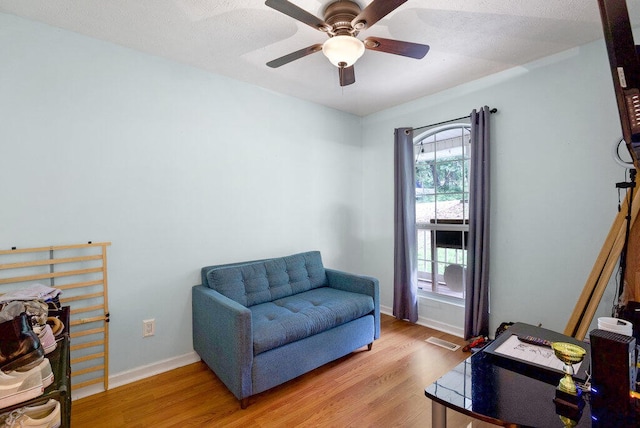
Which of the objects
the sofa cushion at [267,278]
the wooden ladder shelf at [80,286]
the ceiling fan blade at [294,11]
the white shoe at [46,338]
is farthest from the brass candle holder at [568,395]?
the wooden ladder shelf at [80,286]

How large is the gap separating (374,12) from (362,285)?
84.7 inches

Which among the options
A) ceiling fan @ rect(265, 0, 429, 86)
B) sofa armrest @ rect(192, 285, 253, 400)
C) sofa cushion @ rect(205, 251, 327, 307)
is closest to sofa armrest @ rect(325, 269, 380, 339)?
sofa cushion @ rect(205, 251, 327, 307)

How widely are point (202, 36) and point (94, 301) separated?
80.9 inches

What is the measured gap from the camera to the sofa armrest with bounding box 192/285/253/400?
1885 mm

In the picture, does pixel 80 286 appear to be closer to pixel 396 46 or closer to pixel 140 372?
pixel 140 372

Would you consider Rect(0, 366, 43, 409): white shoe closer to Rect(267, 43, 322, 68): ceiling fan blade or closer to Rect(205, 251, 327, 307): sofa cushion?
Rect(205, 251, 327, 307): sofa cushion

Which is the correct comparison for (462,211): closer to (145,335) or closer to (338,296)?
(338,296)

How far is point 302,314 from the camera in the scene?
89.2 inches

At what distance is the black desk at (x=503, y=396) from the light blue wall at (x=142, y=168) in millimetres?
2105

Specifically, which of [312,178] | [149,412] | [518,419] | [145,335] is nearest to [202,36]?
[312,178]

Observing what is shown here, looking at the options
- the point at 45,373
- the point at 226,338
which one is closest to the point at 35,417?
the point at 45,373

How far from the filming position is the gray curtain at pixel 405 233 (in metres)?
3.33

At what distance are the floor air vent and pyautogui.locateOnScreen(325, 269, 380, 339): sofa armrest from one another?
0.57 meters

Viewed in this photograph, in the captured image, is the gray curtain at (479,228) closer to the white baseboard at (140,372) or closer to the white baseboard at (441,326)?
the white baseboard at (441,326)
